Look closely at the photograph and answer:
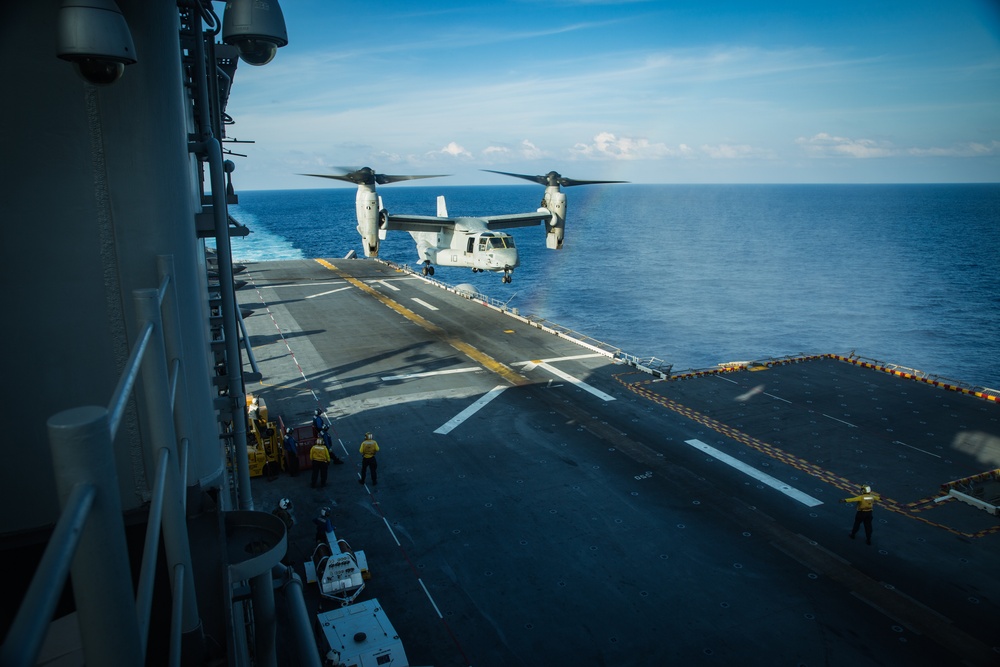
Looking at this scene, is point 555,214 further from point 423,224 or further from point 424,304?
point 424,304

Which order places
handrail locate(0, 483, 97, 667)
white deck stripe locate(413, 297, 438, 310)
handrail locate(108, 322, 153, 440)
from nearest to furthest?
handrail locate(0, 483, 97, 667)
handrail locate(108, 322, 153, 440)
white deck stripe locate(413, 297, 438, 310)

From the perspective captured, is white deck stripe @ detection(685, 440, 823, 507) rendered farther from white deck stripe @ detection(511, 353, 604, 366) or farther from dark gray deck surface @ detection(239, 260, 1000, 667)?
white deck stripe @ detection(511, 353, 604, 366)

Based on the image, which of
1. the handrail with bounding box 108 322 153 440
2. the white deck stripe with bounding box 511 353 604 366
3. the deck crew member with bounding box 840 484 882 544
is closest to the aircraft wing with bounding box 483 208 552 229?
the white deck stripe with bounding box 511 353 604 366

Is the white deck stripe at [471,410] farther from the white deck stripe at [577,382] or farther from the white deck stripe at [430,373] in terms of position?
the white deck stripe at [577,382]

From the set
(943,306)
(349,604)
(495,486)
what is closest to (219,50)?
(349,604)

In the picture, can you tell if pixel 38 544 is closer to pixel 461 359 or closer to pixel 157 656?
pixel 157 656

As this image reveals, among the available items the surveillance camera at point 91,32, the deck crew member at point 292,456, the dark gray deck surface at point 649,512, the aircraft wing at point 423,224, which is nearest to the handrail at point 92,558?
the surveillance camera at point 91,32
